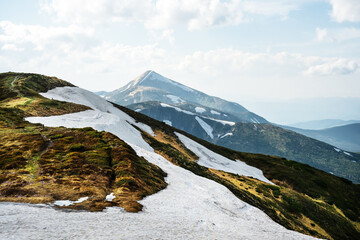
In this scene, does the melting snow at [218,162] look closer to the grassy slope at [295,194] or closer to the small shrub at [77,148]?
the grassy slope at [295,194]

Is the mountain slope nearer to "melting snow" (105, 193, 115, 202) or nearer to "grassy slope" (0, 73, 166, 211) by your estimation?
"grassy slope" (0, 73, 166, 211)

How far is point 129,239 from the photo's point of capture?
1538 centimetres

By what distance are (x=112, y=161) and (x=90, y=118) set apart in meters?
32.5

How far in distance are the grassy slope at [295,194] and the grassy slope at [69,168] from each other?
1964cm

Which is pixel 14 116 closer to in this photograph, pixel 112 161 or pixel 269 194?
pixel 112 161

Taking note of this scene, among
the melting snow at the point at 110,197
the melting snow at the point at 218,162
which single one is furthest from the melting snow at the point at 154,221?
the melting snow at the point at 218,162

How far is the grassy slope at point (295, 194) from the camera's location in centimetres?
4267

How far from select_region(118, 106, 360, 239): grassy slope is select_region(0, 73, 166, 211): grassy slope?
773 inches

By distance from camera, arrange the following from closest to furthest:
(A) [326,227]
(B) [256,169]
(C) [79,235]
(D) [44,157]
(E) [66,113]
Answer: (C) [79,235]
(D) [44,157]
(A) [326,227]
(E) [66,113]
(B) [256,169]

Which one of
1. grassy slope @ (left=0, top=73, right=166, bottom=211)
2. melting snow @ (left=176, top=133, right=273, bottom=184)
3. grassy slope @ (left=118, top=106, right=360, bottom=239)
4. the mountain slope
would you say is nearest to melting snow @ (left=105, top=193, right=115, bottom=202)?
the mountain slope

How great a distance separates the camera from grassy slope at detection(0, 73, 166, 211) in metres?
21.2

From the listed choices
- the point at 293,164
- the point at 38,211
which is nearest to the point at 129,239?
the point at 38,211

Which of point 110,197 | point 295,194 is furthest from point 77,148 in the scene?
point 295,194

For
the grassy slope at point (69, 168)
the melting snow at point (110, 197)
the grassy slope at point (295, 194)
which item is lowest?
the grassy slope at point (295, 194)
